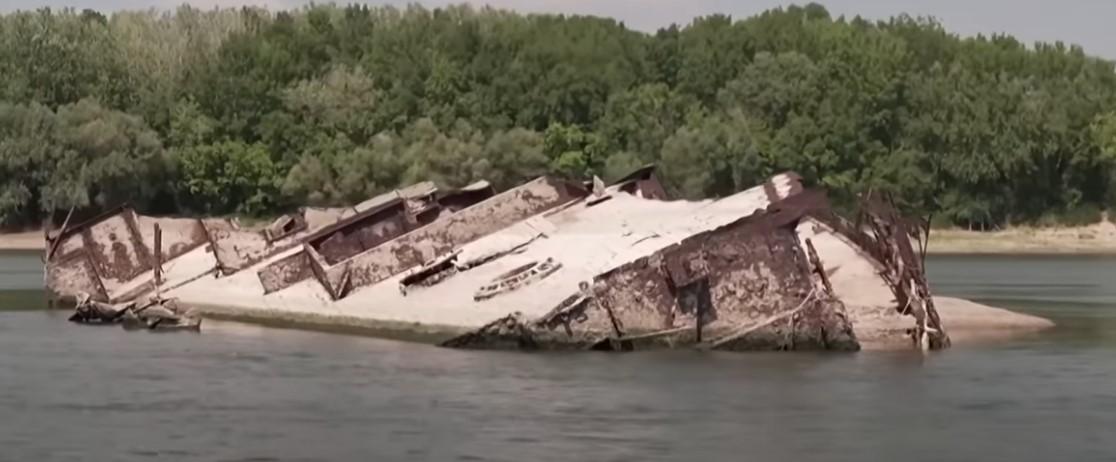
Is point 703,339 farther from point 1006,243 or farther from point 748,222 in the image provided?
point 1006,243

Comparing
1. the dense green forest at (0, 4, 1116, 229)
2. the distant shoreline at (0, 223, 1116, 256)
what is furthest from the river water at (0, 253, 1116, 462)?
the distant shoreline at (0, 223, 1116, 256)

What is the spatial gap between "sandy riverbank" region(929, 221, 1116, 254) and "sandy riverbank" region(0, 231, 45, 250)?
113ft

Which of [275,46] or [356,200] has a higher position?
[275,46]

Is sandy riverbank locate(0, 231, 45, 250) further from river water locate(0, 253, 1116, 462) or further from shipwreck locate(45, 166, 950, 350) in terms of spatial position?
river water locate(0, 253, 1116, 462)

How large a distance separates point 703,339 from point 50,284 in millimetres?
19115

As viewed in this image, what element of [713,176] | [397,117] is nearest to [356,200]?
[397,117]

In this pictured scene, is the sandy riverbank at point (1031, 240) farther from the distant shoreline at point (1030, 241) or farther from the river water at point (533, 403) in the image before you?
the river water at point (533, 403)

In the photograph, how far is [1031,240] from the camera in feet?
295

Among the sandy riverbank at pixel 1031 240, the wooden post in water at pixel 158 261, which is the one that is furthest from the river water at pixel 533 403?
the sandy riverbank at pixel 1031 240

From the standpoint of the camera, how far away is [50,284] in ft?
145

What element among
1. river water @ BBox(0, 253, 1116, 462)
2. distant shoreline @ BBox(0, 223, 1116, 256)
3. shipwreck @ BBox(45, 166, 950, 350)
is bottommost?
distant shoreline @ BBox(0, 223, 1116, 256)

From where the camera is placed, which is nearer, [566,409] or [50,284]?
[566,409]

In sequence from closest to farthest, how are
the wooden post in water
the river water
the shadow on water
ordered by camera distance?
the river water < the wooden post in water < the shadow on water

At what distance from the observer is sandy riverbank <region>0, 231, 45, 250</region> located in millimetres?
81088
